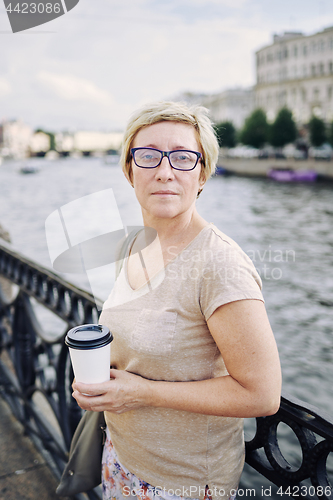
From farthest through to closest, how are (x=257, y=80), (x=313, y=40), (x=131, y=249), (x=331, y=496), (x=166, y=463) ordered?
(x=257, y=80), (x=313, y=40), (x=131, y=249), (x=166, y=463), (x=331, y=496)

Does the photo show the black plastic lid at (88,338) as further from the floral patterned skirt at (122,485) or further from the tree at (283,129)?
the tree at (283,129)

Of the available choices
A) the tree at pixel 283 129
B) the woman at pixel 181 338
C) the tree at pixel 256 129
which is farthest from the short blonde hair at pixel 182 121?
the tree at pixel 256 129

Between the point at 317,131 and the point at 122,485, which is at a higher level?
the point at 317,131

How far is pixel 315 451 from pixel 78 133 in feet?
505

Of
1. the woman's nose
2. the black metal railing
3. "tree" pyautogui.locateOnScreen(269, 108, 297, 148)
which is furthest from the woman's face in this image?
"tree" pyautogui.locateOnScreen(269, 108, 297, 148)

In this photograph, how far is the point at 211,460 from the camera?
1188 millimetres

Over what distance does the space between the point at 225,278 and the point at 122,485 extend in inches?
31.0

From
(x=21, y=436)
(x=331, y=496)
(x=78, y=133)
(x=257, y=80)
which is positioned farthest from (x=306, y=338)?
(x=78, y=133)

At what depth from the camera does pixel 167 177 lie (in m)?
1.13

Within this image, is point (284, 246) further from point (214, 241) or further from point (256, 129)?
point (256, 129)

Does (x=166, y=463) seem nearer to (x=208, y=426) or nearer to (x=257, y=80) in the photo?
(x=208, y=426)

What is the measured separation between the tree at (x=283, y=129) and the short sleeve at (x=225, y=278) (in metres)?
52.4

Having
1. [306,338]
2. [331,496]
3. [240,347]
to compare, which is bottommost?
[306,338]

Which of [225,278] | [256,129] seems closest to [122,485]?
[225,278]
